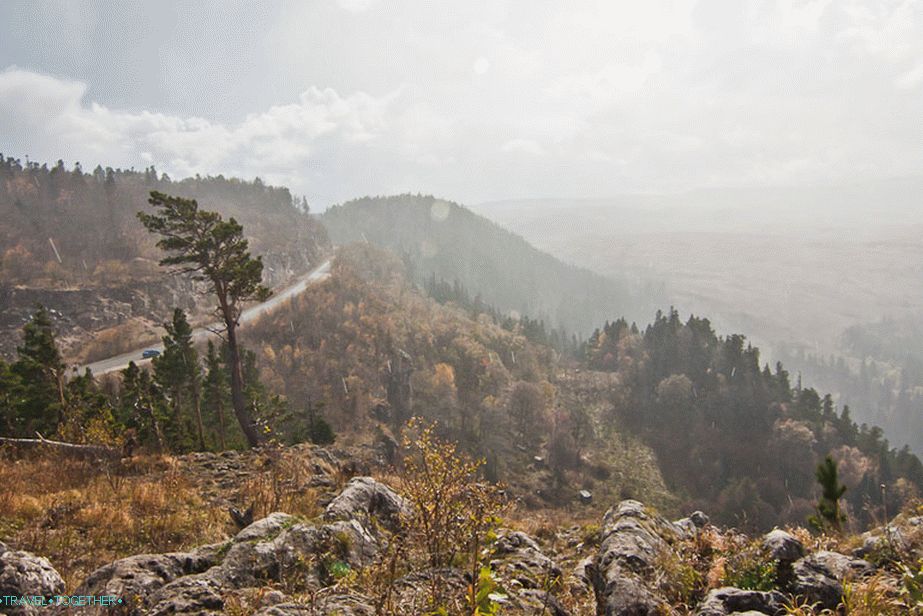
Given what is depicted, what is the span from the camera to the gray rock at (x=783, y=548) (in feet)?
26.1

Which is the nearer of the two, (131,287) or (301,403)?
(301,403)

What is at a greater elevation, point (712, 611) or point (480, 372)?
point (712, 611)

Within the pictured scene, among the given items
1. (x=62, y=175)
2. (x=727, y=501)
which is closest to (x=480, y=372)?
(x=727, y=501)

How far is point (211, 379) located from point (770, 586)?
39413 millimetres

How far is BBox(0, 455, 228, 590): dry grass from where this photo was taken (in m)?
8.66

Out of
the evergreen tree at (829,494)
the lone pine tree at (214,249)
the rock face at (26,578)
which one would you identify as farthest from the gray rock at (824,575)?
the lone pine tree at (214,249)

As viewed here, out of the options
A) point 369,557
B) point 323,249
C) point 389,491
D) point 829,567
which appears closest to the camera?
point 829,567

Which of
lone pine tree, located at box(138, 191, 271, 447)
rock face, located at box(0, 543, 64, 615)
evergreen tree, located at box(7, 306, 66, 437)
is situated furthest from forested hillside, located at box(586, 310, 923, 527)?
rock face, located at box(0, 543, 64, 615)

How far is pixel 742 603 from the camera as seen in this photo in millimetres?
6809

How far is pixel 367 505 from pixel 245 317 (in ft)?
240

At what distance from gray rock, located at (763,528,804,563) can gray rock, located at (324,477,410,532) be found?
7.00 m

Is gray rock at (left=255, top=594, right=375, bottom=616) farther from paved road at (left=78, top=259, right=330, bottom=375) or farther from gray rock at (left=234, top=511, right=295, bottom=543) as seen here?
paved road at (left=78, top=259, right=330, bottom=375)

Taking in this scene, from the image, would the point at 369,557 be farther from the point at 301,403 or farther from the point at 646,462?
the point at 646,462

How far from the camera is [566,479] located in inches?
3477
